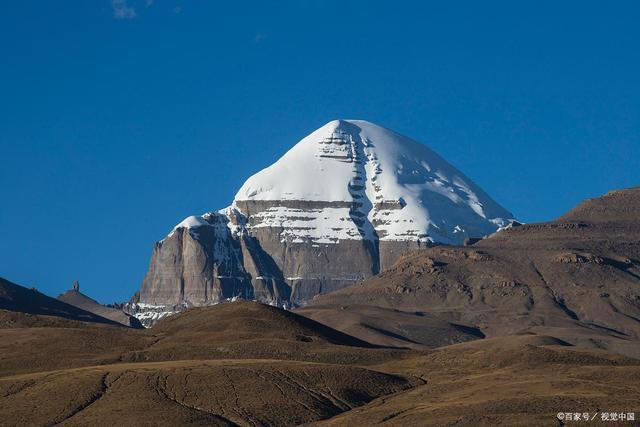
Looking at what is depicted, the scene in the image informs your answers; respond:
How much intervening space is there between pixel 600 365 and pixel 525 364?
877cm

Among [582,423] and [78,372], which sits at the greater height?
[78,372]

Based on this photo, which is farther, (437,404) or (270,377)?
(270,377)

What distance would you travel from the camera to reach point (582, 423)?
493 ft

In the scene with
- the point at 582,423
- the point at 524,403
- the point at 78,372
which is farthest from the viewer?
the point at 78,372

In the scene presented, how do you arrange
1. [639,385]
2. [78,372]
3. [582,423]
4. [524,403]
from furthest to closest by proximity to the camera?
[78,372] → [639,385] → [524,403] → [582,423]

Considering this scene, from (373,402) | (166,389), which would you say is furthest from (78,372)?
(373,402)

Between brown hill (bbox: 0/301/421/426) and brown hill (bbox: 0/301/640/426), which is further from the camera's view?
brown hill (bbox: 0/301/421/426)

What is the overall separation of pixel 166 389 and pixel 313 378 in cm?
1733

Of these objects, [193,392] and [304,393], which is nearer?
[193,392]

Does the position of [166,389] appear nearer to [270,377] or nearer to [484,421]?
[270,377]

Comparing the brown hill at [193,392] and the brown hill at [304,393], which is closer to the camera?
the brown hill at [304,393]

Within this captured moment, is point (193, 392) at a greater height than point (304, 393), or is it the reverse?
point (193, 392)

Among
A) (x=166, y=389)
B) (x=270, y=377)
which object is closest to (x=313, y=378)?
(x=270, y=377)

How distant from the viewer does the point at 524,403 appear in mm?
161625
